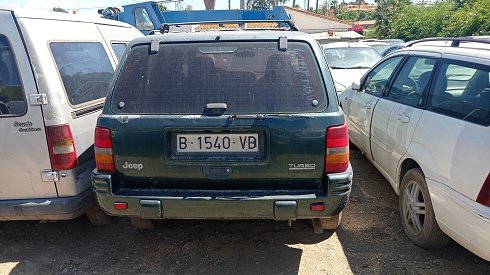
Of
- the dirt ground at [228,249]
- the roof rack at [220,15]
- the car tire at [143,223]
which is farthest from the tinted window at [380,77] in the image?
the roof rack at [220,15]

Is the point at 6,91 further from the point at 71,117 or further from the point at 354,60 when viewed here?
the point at 354,60

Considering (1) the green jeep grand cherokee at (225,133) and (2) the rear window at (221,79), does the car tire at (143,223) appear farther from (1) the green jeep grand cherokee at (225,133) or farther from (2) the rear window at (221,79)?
(2) the rear window at (221,79)

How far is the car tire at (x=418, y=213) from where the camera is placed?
114 inches

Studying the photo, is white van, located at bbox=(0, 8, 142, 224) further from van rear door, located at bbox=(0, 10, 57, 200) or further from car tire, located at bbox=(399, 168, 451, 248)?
car tire, located at bbox=(399, 168, 451, 248)

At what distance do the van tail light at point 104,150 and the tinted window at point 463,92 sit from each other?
8.03ft

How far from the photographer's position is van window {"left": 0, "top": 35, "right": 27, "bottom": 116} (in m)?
2.79

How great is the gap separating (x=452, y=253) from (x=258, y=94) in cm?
207

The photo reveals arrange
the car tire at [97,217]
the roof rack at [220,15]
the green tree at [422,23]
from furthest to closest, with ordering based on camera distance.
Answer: the green tree at [422,23] → the roof rack at [220,15] → the car tire at [97,217]

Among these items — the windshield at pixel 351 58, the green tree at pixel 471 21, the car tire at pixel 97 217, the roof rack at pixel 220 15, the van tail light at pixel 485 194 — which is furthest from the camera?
the green tree at pixel 471 21

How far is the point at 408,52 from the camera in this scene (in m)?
3.80

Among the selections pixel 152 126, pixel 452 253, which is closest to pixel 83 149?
pixel 152 126

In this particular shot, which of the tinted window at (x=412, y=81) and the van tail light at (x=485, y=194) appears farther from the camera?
the tinted window at (x=412, y=81)

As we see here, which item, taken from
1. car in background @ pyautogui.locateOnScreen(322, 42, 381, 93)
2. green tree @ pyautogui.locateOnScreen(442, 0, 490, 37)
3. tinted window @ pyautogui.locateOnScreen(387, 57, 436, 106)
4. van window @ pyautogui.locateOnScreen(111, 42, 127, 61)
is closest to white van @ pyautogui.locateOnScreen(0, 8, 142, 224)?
van window @ pyautogui.locateOnScreen(111, 42, 127, 61)

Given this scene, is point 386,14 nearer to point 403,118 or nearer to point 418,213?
point 403,118
